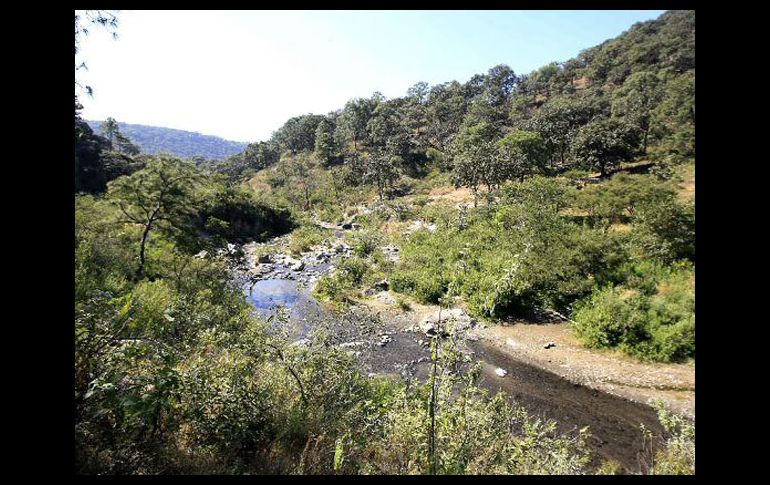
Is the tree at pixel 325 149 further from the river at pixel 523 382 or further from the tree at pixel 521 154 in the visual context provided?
the river at pixel 523 382

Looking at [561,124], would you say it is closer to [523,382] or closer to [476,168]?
[476,168]

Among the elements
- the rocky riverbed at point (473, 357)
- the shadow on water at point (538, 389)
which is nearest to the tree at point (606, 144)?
the rocky riverbed at point (473, 357)

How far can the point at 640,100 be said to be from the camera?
35156 mm

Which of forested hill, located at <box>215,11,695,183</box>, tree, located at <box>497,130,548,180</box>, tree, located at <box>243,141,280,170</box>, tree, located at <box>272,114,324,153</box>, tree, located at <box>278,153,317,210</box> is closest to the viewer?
forested hill, located at <box>215,11,695,183</box>

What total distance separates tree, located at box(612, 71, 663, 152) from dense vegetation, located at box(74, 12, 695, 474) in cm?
24

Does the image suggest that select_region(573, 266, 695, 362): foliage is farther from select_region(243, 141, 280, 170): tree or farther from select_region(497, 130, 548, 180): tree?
select_region(243, 141, 280, 170): tree

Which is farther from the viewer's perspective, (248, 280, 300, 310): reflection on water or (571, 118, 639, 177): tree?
(571, 118, 639, 177): tree

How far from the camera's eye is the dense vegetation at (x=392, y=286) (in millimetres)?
3387

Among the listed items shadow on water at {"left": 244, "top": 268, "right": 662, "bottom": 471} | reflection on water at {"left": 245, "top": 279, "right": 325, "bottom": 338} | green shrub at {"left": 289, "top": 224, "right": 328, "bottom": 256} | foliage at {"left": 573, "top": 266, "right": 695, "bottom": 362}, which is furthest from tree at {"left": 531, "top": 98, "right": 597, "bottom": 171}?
shadow on water at {"left": 244, "top": 268, "right": 662, "bottom": 471}

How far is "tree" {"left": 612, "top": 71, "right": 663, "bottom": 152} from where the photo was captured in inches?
1225

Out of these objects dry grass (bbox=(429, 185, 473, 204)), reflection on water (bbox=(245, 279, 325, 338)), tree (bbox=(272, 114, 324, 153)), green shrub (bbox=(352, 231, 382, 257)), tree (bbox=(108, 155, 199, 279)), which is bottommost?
reflection on water (bbox=(245, 279, 325, 338))

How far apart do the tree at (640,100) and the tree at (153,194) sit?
32216 millimetres

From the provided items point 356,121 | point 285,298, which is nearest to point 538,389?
point 285,298
